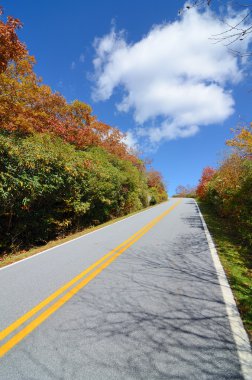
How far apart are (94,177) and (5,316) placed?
1158 centimetres

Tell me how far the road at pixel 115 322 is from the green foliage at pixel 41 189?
134 inches

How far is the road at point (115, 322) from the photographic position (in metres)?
2.98

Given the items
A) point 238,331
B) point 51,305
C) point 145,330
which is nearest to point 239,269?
point 238,331

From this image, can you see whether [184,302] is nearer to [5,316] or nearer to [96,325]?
[96,325]

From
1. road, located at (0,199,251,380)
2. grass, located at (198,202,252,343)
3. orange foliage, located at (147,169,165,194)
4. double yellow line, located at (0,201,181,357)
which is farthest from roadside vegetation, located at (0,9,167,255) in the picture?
orange foliage, located at (147,169,165,194)

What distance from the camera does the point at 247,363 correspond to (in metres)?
3.02

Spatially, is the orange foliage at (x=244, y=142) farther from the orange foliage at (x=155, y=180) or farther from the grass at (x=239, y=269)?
the orange foliage at (x=155, y=180)

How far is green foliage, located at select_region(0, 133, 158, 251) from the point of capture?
30.8 ft

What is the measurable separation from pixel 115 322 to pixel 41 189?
7.44 metres

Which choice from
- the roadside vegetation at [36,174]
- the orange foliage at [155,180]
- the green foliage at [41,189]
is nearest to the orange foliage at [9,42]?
the roadside vegetation at [36,174]

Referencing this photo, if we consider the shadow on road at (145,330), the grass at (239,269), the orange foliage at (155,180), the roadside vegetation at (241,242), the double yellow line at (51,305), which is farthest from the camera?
the orange foliage at (155,180)

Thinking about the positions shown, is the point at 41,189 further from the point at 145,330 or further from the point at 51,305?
the point at 145,330

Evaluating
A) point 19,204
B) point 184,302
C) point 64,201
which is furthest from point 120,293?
point 64,201

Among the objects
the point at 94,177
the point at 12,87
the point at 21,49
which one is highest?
the point at 12,87
